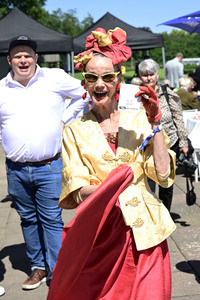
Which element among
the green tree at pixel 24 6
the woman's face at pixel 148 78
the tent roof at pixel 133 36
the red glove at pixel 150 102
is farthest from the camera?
the green tree at pixel 24 6

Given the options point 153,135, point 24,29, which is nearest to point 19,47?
point 153,135

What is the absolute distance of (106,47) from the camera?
290cm

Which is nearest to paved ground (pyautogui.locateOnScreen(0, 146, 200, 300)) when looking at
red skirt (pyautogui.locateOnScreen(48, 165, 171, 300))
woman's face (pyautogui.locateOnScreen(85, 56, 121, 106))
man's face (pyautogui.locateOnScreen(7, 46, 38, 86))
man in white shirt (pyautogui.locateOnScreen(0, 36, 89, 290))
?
man in white shirt (pyautogui.locateOnScreen(0, 36, 89, 290))

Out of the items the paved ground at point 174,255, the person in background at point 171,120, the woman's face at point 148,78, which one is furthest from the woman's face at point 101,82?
the person in background at point 171,120

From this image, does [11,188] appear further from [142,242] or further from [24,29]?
[24,29]

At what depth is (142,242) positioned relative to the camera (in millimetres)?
2756

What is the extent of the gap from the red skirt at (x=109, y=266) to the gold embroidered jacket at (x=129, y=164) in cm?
8

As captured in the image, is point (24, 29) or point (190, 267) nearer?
point (190, 267)

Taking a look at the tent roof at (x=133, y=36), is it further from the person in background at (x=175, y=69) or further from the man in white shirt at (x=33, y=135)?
the man in white shirt at (x=33, y=135)

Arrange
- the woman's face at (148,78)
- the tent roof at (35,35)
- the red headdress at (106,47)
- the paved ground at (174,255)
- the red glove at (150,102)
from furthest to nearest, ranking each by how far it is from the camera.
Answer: the tent roof at (35,35) → the woman's face at (148,78) → the paved ground at (174,255) → the red headdress at (106,47) → the red glove at (150,102)

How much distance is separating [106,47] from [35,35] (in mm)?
11133

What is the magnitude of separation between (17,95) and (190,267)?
7.47ft

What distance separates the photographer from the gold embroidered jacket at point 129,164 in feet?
9.21

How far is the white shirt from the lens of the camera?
407cm
